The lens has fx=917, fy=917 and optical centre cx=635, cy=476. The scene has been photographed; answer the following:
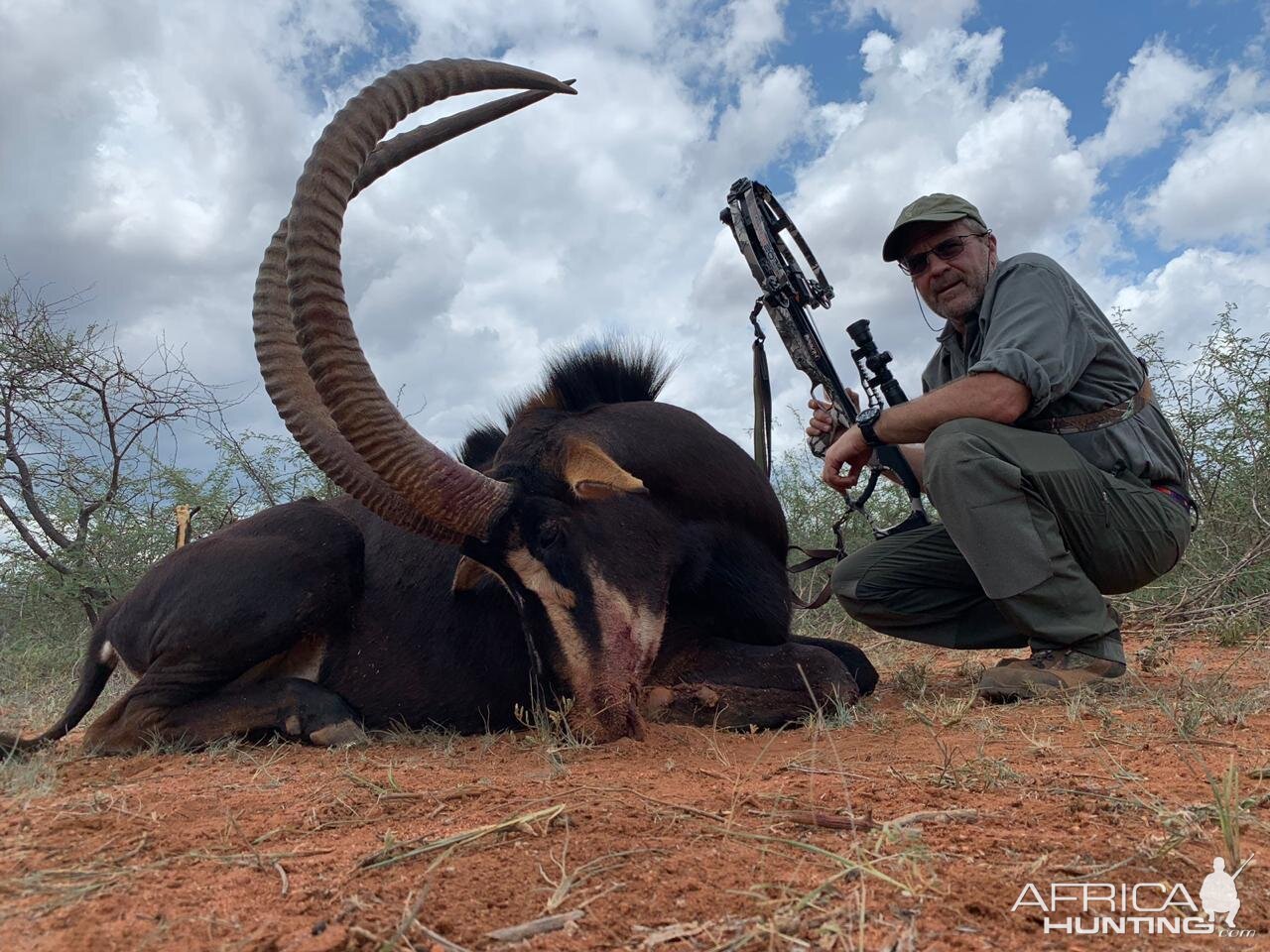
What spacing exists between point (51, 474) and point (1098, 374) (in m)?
8.59

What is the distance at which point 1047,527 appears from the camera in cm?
378

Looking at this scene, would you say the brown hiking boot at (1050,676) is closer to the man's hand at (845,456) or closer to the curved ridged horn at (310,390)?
the man's hand at (845,456)

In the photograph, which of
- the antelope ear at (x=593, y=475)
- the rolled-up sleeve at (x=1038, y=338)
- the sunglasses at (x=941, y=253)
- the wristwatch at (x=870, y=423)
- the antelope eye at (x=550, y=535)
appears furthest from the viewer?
the sunglasses at (x=941, y=253)

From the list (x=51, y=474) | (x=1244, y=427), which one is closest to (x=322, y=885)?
(x=1244, y=427)

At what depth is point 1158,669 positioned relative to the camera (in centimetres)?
429

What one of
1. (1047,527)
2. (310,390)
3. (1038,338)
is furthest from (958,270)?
(310,390)

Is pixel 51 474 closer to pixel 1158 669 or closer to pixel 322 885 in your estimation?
pixel 322 885

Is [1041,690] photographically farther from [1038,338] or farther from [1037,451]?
[1038,338]

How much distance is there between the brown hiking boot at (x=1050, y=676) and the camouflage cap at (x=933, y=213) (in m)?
1.98

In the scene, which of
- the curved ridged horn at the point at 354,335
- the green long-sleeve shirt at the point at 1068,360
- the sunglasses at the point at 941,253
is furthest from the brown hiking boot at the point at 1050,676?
the curved ridged horn at the point at 354,335

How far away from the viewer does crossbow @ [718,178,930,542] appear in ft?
15.5

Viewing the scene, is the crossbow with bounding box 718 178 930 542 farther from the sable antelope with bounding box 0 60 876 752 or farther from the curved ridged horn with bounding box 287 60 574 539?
the curved ridged horn with bounding box 287 60 574 539

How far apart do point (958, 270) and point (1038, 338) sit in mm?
720

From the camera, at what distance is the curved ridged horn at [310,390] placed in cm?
357
